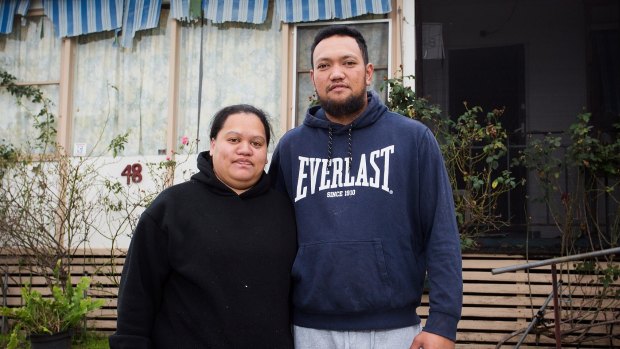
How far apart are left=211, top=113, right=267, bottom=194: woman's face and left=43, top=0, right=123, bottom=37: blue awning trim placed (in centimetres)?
543

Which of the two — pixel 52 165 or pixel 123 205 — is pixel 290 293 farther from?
pixel 52 165

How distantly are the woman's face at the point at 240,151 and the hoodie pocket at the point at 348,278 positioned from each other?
0.44 metres

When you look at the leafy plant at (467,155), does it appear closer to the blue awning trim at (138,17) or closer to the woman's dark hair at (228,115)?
the blue awning trim at (138,17)

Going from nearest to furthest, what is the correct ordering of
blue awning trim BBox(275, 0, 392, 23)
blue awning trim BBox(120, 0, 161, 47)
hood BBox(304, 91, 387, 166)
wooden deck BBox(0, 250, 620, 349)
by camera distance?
hood BBox(304, 91, 387, 166) < wooden deck BBox(0, 250, 620, 349) < blue awning trim BBox(275, 0, 392, 23) < blue awning trim BBox(120, 0, 161, 47)

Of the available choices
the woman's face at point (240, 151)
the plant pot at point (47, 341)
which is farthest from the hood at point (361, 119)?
the plant pot at point (47, 341)

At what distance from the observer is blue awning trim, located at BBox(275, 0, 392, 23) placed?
22.4ft

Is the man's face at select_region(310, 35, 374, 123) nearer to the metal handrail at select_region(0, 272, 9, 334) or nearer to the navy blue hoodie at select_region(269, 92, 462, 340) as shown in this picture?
the navy blue hoodie at select_region(269, 92, 462, 340)

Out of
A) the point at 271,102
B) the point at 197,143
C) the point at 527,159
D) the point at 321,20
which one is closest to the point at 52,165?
the point at 197,143

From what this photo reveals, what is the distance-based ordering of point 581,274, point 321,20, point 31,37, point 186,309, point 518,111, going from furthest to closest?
1. point 518,111
2. point 31,37
3. point 321,20
4. point 581,274
5. point 186,309

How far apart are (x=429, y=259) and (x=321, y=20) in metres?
5.07

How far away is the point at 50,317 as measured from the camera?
5578 millimetres

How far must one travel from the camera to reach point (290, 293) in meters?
2.52

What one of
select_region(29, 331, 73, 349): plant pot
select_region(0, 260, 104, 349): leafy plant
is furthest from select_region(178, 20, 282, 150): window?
select_region(29, 331, 73, 349): plant pot

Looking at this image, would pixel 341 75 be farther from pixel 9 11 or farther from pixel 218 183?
pixel 9 11
